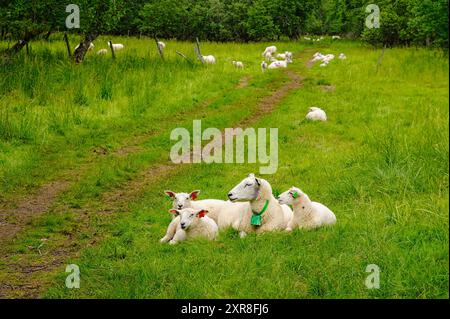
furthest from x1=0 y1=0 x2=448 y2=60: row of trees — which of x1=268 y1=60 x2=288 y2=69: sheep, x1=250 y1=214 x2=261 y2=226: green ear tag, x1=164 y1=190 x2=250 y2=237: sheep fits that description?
x1=250 y1=214 x2=261 y2=226: green ear tag

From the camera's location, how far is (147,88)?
2069 centimetres

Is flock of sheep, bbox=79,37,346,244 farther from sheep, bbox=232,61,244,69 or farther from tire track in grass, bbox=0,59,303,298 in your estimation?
sheep, bbox=232,61,244,69

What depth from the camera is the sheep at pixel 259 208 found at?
8.40m

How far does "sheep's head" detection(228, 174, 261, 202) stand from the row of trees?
10566mm

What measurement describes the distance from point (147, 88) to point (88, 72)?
263 centimetres

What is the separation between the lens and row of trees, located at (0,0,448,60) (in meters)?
23.0

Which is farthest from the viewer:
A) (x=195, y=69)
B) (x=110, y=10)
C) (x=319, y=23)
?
(x=319, y=23)

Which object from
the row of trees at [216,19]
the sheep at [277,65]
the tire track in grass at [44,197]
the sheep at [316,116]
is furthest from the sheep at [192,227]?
the sheep at [277,65]

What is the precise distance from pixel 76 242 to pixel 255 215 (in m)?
2.89

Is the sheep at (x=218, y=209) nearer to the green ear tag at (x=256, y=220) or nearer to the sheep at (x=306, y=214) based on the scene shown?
the green ear tag at (x=256, y=220)

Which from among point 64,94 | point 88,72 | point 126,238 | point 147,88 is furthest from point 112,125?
point 126,238

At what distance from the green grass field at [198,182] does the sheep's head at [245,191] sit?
0.61m

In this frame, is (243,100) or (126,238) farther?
(243,100)
